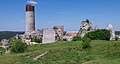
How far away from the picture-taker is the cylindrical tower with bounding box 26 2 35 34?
92.4 m

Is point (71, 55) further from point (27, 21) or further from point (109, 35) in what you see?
point (27, 21)

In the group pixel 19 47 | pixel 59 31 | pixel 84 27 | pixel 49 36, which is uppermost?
pixel 84 27

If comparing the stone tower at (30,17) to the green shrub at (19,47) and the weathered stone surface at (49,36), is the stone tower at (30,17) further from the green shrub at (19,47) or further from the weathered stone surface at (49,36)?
the green shrub at (19,47)

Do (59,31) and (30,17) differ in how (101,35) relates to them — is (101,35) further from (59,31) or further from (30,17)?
(30,17)

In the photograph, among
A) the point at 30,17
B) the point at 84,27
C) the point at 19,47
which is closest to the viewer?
the point at 19,47

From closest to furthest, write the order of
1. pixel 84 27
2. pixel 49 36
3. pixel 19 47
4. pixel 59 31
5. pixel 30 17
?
1. pixel 19 47
2. pixel 49 36
3. pixel 59 31
4. pixel 84 27
5. pixel 30 17

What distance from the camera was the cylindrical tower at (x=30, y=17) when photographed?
92450 mm

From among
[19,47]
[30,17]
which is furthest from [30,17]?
[19,47]

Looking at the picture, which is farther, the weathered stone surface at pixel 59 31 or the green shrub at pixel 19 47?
the weathered stone surface at pixel 59 31

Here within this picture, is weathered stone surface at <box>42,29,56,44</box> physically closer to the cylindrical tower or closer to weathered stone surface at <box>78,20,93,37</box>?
weathered stone surface at <box>78,20,93,37</box>

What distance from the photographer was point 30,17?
93.4 meters

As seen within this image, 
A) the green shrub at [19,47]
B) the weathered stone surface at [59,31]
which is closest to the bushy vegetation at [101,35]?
the weathered stone surface at [59,31]

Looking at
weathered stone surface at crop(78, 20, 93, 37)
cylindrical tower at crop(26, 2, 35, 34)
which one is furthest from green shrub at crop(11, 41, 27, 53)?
cylindrical tower at crop(26, 2, 35, 34)

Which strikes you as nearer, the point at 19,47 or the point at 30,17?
the point at 19,47
